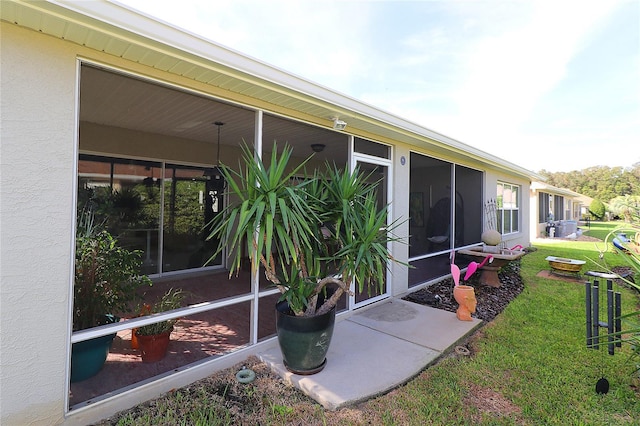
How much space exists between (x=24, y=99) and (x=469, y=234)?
29.1 ft

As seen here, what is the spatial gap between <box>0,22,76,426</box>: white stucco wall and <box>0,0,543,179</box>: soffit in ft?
0.75

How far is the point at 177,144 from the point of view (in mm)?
6359

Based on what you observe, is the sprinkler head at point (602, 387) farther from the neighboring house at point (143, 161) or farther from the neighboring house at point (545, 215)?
the neighboring house at point (545, 215)

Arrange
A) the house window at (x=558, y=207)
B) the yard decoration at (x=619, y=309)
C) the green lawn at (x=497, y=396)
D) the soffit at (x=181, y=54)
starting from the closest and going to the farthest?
the soffit at (x=181, y=54) → the yard decoration at (x=619, y=309) → the green lawn at (x=497, y=396) → the house window at (x=558, y=207)

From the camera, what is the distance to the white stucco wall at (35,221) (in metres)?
1.98

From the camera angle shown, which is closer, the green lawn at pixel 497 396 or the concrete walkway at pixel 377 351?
the green lawn at pixel 497 396

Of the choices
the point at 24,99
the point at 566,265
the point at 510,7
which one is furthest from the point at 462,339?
the point at 510,7

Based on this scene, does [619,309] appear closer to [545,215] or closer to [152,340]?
[152,340]

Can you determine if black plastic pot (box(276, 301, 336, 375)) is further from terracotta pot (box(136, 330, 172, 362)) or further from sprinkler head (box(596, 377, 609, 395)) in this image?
sprinkler head (box(596, 377, 609, 395))

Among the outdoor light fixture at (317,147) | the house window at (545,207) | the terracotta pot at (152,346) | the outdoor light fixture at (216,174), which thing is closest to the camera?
the terracotta pot at (152,346)

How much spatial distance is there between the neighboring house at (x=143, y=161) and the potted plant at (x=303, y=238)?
2.11 feet

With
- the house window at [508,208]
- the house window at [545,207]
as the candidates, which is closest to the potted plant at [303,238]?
the house window at [508,208]

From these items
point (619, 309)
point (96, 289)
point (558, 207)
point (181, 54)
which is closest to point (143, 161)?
point (96, 289)

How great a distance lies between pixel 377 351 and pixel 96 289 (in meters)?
3.00
